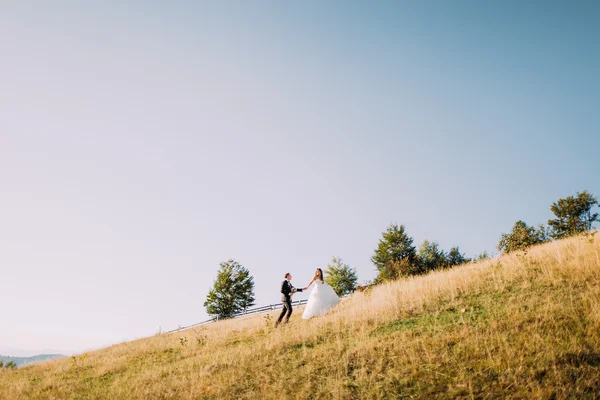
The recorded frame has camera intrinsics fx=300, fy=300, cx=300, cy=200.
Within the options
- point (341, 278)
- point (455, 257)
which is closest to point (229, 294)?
point (341, 278)

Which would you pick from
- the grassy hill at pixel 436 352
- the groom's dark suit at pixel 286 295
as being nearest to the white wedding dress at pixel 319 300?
the groom's dark suit at pixel 286 295

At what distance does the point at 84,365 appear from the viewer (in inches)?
558

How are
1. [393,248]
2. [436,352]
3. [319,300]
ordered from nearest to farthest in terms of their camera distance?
[436,352], [319,300], [393,248]

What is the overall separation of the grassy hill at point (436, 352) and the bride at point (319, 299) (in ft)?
9.56

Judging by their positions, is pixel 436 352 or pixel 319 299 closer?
pixel 436 352

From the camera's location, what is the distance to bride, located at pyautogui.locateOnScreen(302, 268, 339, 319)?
1346 cm

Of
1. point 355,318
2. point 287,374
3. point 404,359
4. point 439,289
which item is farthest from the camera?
point 439,289

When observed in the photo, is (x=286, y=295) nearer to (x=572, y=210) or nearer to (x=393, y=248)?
(x=393, y=248)

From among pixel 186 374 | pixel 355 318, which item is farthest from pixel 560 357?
pixel 186 374

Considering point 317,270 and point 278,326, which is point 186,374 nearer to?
point 278,326

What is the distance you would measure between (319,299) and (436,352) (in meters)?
8.45

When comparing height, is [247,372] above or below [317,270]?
below

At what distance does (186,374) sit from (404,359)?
5625 millimetres

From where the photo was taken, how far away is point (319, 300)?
1368 centimetres
